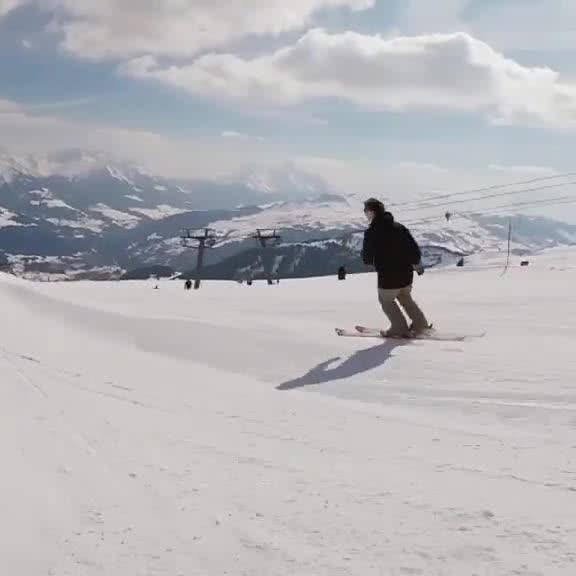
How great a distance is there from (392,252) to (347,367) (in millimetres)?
2274

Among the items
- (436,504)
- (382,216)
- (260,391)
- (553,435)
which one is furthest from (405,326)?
(436,504)

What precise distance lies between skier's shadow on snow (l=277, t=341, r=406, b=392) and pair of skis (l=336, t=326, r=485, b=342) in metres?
0.70

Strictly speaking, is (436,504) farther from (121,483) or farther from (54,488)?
(54,488)

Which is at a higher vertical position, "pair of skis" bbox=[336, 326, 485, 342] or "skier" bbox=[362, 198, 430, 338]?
"skier" bbox=[362, 198, 430, 338]

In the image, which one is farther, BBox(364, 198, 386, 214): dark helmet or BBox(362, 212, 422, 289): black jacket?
BBox(362, 212, 422, 289): black jacket

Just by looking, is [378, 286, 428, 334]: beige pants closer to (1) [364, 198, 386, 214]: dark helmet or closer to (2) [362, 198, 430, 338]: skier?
(2) [362, 198, 430, 338]: skier

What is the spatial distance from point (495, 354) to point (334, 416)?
3051 mm

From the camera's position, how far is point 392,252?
9.62 m

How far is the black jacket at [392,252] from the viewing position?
9562mm

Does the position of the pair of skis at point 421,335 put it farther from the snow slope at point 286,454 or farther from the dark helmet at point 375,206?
the dark helmet at point 375,206

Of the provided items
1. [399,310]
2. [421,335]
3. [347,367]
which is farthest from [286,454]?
[399,310]

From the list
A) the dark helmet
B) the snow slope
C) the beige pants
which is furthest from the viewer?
the beige pants

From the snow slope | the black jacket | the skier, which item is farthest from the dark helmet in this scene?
the snow slope

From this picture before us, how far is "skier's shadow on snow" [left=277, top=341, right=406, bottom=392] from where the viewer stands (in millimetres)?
7664
